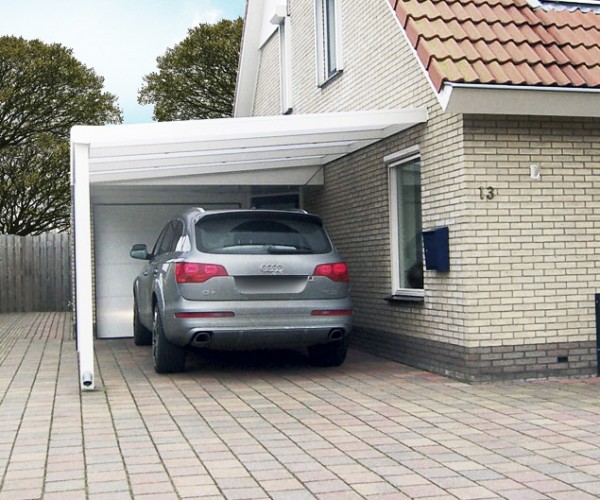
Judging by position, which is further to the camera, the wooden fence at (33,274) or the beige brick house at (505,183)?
the wooden fence at (33,274)

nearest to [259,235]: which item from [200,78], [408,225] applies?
[408,225]

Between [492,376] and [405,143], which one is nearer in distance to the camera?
[492,376]

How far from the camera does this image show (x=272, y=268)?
9023 millimetres

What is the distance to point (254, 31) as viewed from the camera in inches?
730

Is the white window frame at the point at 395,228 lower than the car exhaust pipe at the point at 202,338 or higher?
higher

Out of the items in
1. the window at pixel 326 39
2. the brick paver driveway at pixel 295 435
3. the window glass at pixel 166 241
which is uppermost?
the window at pixel 326 39

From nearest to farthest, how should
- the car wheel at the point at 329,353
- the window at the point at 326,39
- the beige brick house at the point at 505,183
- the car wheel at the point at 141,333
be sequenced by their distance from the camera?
the beige brick house at the point at 505,183
the car wheel at the point at 329,353
the car wheel at the point at 141,333
the window at the point at 326,39

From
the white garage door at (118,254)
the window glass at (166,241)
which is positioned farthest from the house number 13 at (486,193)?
the white garage door at (118,254)

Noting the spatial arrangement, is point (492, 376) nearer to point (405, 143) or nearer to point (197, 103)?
point (405, 143)

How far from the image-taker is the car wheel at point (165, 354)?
9586 millimetres

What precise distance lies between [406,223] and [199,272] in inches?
111

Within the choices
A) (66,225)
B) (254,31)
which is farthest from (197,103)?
(254,31)

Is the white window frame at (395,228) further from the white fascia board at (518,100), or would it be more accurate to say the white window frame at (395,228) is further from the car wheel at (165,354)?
the car wheel at (165,354)

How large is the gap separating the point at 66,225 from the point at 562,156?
25895mm
